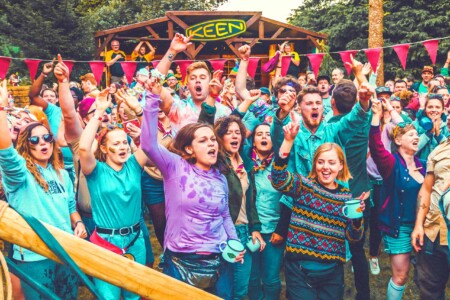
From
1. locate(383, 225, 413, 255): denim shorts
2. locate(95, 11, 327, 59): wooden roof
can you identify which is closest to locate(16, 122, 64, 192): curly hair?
locate(383, 225, 413, 255): denim shorts

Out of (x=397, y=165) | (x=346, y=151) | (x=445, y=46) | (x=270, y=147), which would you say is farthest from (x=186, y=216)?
(x=445, y=46)

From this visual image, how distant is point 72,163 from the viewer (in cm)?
436

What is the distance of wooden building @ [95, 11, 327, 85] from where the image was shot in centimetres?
1609

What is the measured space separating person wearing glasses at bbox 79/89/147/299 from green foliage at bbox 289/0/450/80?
17.9 meters

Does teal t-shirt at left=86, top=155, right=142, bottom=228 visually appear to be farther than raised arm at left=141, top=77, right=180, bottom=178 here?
Yes

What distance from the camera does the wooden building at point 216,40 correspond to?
16.1 meters

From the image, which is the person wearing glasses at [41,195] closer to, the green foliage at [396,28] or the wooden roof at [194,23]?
the wooden roof at [194,23]

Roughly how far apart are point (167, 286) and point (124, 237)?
7.16 ft

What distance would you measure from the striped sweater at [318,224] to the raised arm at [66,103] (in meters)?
1.73

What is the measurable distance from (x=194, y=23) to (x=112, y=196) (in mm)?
15207

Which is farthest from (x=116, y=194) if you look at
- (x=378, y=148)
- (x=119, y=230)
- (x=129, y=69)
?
(x=129, y=69)

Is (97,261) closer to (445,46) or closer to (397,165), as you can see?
(397,165)

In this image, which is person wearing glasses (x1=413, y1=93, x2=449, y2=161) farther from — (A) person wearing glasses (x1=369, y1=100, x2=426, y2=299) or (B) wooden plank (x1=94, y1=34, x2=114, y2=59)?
(B) wooden plank (x1=94, y1=34, x2=114, y2=59)

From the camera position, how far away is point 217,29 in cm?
1623
